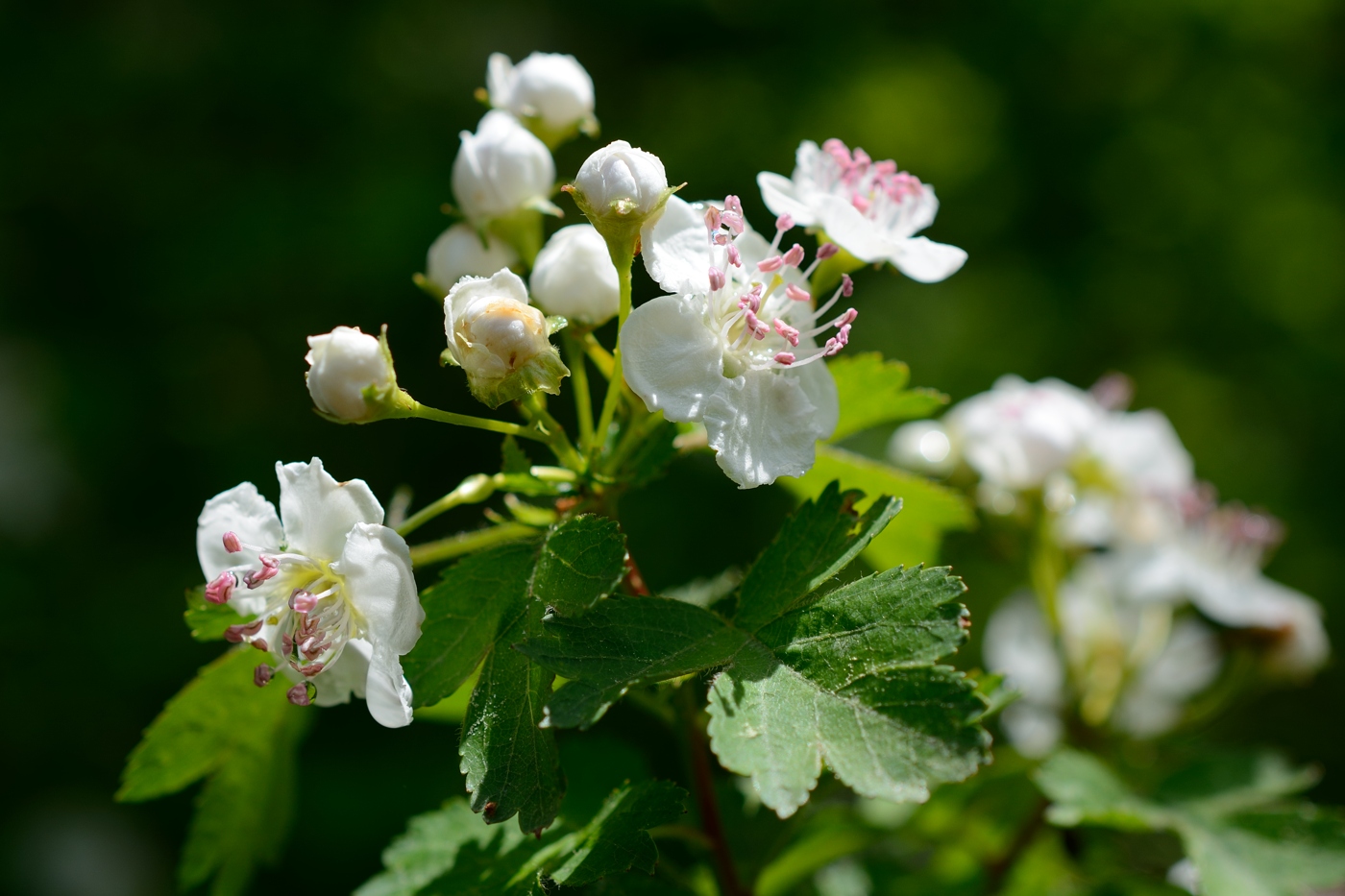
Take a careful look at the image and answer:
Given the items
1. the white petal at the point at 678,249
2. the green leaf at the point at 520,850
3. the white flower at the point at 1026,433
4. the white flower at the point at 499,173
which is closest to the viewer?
the green leaf at the point at 520,850

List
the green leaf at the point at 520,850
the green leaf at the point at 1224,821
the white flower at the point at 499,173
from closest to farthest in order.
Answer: the green leaf at the point at 520,850, the white flower at the point at 499,173, the green leaf at the point at 1224,821

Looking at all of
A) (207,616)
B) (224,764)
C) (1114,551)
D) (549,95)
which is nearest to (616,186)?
(549,95)

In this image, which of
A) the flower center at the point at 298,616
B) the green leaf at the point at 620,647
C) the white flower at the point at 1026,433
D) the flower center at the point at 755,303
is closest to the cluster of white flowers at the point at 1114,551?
the white flower at the point at 1026,433

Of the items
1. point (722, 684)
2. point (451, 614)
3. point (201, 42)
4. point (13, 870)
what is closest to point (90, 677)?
point (13, 870)

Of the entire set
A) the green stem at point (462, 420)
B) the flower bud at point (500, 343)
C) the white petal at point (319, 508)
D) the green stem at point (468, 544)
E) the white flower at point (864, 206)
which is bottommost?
the green stem at point (468, 544)

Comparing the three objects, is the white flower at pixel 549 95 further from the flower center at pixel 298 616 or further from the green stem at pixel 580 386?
the flower center at pixel 298 616

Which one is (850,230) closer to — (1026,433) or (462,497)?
(462,497)

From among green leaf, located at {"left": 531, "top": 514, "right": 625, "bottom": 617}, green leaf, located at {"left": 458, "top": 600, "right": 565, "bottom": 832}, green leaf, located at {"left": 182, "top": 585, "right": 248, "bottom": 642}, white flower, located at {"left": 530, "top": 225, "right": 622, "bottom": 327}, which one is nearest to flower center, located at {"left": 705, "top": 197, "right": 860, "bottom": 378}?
white flower, located at {"left": 530, "top": 225, "right": 622, "bottom": 327}
